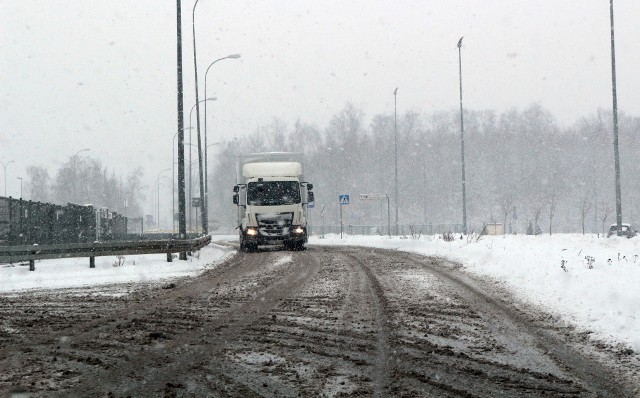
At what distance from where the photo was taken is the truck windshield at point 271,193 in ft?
90.9

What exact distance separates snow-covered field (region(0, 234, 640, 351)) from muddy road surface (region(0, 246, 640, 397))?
20.7 inches

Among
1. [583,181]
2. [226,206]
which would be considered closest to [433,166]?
[583,181]

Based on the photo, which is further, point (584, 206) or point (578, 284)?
point (584, 206)

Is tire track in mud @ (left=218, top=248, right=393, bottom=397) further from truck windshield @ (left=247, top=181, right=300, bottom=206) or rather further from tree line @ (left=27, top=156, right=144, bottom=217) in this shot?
tree line @ (left=27, top=156, right=144, bottom=217)

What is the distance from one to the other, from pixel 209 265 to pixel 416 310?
40.9ft

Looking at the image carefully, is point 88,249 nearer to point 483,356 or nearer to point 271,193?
point 271,193

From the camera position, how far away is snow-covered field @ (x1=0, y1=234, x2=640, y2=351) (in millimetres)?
8375

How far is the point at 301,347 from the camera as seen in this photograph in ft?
22.0

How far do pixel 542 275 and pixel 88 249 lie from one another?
12.1 meters

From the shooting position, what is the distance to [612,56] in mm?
29312

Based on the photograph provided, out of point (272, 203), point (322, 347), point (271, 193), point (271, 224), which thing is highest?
point (271, 193)

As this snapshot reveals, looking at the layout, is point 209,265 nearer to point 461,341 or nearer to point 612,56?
point 461,341

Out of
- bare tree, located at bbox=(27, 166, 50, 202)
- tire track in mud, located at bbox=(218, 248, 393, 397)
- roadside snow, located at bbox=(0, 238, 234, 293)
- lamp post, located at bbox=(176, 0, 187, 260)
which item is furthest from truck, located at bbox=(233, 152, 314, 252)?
bare tree, located at bbox=(27, 166, 50, 202)

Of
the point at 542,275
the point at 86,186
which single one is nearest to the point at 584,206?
the point at 542,275
